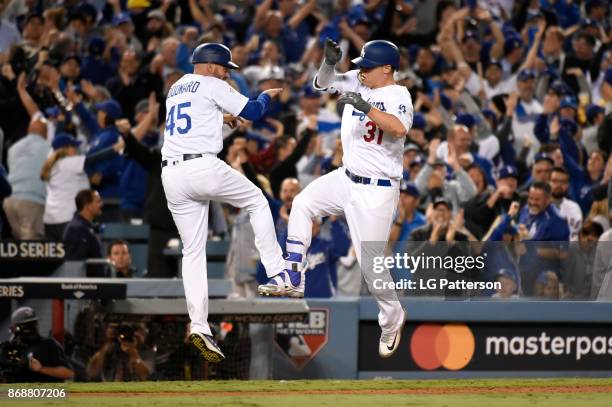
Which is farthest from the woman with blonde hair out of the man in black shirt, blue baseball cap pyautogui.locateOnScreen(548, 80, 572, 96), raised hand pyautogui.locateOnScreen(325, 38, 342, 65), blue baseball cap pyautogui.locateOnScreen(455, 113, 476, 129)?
raised hand pyautogui.locateOnScreen(325, 38, 342, 65)

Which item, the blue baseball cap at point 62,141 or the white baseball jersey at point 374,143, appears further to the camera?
the blue baseball cap at point 62,141

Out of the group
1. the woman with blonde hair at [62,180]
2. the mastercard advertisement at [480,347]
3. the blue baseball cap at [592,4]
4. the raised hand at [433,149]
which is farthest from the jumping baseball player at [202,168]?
the blue baseball cap at [592,4]

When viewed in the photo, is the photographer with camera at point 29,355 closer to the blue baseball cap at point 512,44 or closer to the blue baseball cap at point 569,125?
the blue baseball cap at point 569,125

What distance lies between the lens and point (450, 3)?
1900 centimetres

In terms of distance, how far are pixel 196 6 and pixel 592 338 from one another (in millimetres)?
9260

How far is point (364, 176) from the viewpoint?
30.8ft

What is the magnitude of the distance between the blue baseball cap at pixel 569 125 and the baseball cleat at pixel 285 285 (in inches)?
261

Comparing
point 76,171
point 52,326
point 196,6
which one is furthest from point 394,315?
point 196,6

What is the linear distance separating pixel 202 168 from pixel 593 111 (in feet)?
25.7

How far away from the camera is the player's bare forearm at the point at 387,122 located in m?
8.88

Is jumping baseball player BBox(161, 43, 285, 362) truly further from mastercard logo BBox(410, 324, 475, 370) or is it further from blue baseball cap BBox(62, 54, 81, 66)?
blue baseball cap BBox(62, 54, 81, 66)

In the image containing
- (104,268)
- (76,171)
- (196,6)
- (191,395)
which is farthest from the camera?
(196,6)

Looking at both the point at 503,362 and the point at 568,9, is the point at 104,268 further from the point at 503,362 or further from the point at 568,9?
the point at 568,9

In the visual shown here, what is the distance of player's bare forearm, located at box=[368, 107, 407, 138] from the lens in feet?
29.1
